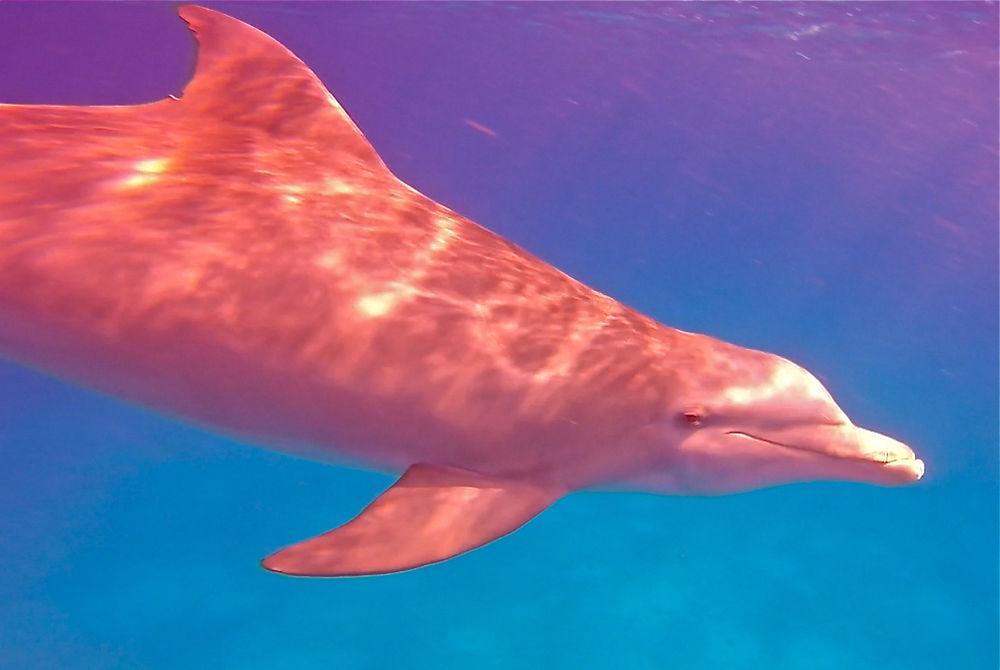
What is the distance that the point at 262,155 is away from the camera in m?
5.50

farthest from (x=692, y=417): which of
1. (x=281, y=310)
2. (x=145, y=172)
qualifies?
(x=145, y=172)

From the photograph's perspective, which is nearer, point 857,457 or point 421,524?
point 421,524

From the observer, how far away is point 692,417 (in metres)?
4.55

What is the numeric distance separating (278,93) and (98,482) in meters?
8.55

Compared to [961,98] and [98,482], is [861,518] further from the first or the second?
[961,98]

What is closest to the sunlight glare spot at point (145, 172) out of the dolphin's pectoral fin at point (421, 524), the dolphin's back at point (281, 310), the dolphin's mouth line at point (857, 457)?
the dolphin's back at point (281, 310)

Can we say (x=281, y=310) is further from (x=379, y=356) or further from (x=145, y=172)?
(x=145, y=172)

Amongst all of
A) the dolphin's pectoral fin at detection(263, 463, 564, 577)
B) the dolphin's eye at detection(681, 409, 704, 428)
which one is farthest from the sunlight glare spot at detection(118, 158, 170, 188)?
the dolphin's eye at detection(681, 409, 704, 428)

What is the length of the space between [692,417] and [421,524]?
1604mm

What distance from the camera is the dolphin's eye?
454cm

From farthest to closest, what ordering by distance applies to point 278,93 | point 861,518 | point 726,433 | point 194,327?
1. point 861,518
2. point 278,93
3. point 726,433
4. point 194,327

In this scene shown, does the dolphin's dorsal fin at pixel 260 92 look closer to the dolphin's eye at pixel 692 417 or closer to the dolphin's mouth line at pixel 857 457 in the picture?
the dolphin's eye at pixel 692 417

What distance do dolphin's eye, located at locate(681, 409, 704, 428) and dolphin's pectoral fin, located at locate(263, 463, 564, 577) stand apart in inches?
31.7

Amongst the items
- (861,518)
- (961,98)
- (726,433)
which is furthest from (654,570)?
(961,98)
